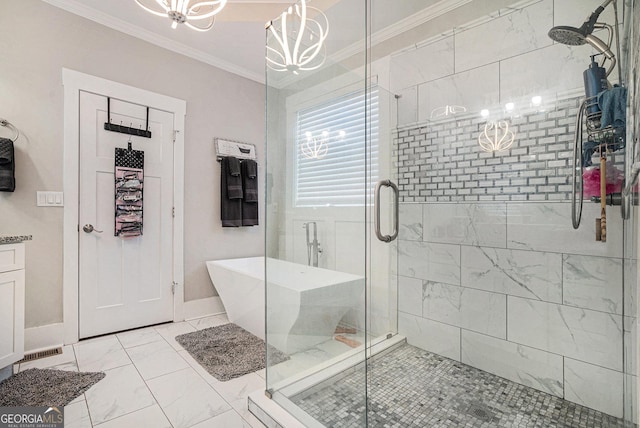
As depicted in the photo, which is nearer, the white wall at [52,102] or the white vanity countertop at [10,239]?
the white vanity countertop at [10,239]

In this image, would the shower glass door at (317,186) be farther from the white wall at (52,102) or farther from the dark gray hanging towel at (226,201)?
the dark gray hanging towel at (226,201)

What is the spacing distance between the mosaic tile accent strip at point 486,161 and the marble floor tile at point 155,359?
6.74 feet

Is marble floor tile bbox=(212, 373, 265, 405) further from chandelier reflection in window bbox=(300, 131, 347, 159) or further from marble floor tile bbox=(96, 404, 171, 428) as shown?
chandelier reflection in window bbox=(300, 131, 347, 159)

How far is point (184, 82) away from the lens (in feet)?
10.5

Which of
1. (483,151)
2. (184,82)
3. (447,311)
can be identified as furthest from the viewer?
(184,82)

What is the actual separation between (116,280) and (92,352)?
607mm

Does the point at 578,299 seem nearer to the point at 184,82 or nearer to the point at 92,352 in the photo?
the point at 92,352

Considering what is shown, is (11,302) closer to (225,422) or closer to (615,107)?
(225,422)

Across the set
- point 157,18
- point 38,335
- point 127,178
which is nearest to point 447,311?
point 127,178

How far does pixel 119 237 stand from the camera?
9.11 feet

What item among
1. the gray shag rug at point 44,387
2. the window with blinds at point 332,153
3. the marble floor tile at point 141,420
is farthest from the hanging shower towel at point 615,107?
the gray shag rug at point 44,387

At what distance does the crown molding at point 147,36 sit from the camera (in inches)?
100

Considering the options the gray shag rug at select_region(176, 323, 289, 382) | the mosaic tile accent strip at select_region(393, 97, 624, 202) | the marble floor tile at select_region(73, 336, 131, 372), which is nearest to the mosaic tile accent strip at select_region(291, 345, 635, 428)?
the gray shag rug at select_region(176, 323, 289, 382)

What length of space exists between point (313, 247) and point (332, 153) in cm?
64
